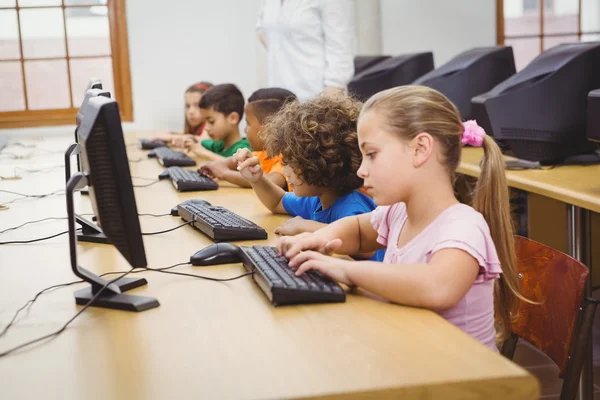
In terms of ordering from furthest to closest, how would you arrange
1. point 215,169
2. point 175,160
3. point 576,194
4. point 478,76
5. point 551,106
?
point 175,160 → point 478,76 → point 215,169 → point 551,106 → point 576,194

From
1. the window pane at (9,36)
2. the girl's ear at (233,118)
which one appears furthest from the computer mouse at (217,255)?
the window pane at (9,36)

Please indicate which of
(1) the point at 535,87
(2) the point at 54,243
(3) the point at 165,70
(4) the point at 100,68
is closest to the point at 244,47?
(3) the point at 165,70

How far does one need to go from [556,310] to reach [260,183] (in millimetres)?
944

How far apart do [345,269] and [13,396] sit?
56 centimetres

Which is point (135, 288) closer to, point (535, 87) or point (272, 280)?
point (272, 280)

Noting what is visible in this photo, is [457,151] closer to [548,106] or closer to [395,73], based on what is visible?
[548,106]

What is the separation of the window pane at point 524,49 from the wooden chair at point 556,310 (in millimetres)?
4643

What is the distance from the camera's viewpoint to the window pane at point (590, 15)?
593 centimetres

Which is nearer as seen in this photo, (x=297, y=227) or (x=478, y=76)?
(x=297, y=227)

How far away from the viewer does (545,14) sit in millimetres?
5969

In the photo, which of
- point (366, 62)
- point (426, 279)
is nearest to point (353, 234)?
point (426, 279)

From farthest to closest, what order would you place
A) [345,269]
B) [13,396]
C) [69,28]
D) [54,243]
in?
[69,28] < [54,243] < [345,269] < [13,396]

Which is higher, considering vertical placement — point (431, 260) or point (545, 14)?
point (545, 14)

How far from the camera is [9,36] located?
18.9 ft
